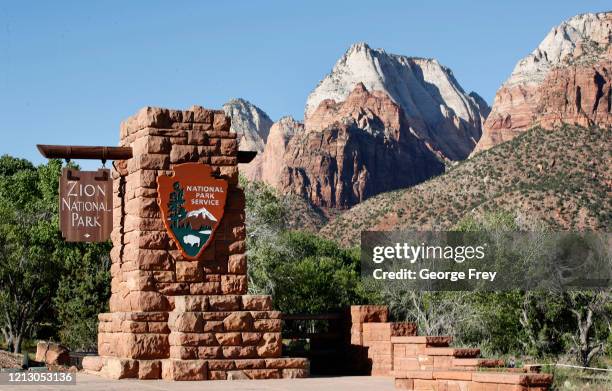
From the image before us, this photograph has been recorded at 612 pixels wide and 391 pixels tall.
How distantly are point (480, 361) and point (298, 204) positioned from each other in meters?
126

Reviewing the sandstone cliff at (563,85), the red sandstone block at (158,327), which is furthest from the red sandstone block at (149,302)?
the sandstone cliff at (563,85)

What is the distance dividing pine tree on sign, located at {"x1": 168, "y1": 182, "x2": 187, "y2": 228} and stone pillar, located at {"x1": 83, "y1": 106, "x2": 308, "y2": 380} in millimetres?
215

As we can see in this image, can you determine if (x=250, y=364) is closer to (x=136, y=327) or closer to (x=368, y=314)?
(x=136, y=327)

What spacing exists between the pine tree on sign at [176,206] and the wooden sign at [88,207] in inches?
59.2

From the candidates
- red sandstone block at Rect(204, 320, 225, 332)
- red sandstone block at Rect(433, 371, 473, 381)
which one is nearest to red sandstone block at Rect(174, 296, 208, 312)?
red sandstone block at Rect(204, 320, 225, 332)

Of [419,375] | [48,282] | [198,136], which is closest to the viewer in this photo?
[419,375]

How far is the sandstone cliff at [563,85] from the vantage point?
400ft

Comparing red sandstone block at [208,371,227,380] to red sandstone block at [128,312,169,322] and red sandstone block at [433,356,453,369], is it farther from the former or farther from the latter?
red sandstone block at [433,356,453,369]

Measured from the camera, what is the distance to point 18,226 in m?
39.8

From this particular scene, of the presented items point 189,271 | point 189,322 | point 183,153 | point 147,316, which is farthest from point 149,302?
point 183,153

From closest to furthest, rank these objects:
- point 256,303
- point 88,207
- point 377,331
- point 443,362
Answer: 1. point 443,362
2. point 256,303
3. point 88,207
4. point 377,331

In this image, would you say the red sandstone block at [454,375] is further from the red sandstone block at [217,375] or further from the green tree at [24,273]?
the green tree at [24,273]

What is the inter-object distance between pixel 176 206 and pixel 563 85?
4849 inches

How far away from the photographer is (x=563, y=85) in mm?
132625
